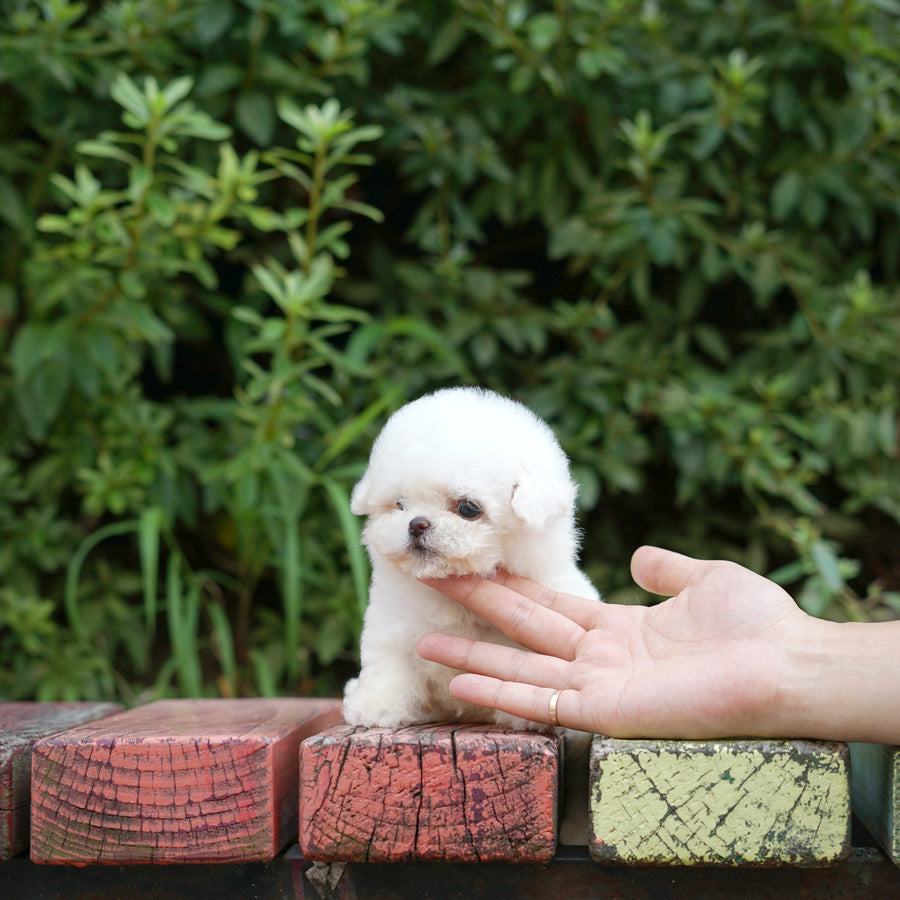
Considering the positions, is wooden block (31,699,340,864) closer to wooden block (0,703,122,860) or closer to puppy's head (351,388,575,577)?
wooden block (0,703,122,860)

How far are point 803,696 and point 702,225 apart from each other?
217 cm

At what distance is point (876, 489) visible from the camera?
3094 millimetres

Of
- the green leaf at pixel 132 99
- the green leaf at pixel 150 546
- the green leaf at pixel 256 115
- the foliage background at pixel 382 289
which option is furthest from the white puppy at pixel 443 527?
the green leaf at pixel 256 115

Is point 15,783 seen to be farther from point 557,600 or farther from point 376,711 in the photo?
point 557,600

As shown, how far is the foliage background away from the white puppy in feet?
3.15

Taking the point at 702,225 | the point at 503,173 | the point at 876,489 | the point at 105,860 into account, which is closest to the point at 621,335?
the point at 702,225

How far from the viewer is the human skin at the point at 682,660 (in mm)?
1286

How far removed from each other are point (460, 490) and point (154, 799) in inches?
26.7

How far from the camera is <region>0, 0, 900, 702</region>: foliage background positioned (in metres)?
2.71

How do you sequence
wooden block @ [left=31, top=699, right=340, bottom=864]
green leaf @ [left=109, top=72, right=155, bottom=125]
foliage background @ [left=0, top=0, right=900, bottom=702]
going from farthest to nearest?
foliage background @ [left=0, top=0, right=900, bottom=702]
green leaf @ [left=109, top=72, right=155, bottom=125]
wooden block @ [left=31, top=699, right=340, bottom=864]

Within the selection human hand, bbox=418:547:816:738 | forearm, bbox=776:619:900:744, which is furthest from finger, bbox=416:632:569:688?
forearm, bbox=776:619:900:744

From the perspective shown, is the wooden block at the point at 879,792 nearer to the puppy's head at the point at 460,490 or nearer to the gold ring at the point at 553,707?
the gold ring at the point at 553,707

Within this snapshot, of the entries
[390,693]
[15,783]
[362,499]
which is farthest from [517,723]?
[15,783]

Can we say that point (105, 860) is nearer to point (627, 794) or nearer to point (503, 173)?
point (627, 794)
